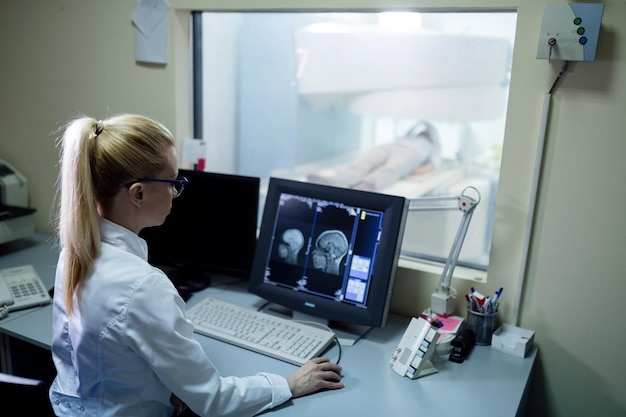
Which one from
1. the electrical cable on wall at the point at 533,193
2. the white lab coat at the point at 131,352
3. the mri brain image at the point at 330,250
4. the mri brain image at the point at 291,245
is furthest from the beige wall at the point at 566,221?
the white lab coat at the point at 131,352

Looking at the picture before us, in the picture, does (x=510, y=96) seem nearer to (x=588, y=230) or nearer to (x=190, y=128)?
(x=588, y=230)

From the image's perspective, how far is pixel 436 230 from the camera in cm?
189

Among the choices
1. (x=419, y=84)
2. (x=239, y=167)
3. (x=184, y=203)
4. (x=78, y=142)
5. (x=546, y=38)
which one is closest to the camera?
(x=78, y=142)

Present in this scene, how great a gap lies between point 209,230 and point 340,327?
0.57 metres

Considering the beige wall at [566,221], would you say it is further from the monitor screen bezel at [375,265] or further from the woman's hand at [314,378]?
the woman's hand at [314,378]

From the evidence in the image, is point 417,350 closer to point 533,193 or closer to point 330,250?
point 330,250

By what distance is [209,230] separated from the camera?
1854mm

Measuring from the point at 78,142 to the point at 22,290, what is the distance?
883 millimetres

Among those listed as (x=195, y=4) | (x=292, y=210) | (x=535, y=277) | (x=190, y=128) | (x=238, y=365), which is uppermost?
(x=195, y=4)

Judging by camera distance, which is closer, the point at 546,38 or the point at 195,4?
the point at 546,38

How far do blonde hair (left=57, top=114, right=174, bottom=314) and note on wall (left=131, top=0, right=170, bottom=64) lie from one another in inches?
36.8

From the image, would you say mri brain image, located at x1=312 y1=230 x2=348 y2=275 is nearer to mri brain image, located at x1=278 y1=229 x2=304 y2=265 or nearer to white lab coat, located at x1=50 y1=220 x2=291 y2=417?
mri brain image, located at x1=278 y1=229 x2=304 y2=265

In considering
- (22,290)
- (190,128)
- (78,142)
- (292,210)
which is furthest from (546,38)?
(22,290)

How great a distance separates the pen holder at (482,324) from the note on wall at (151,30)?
4.62 feet
